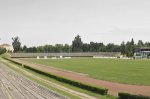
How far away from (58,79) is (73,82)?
22.1 feet

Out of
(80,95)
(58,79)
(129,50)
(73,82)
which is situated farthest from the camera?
(129,50)

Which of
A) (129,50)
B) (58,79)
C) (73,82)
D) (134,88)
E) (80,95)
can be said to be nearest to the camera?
(80,95)

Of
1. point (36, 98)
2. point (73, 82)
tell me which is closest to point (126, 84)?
point (73, 82)

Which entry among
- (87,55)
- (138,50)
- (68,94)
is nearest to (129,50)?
(138,50)

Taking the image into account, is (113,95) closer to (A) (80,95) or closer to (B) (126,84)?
(A) (80,95)

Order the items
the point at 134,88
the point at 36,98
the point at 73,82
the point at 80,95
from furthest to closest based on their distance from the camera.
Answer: the point at 73,82 → the point at 134,88 → the point at 80,95 → the point at 36,98

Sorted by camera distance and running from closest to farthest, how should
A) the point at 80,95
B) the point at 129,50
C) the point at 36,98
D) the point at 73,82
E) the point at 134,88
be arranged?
the point at 36,98, the point at 80,95, the point at 134,88, the point at 73,82, the point at 129,50

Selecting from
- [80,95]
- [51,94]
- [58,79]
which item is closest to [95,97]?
[80,95]

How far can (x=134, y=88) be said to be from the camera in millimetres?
36562

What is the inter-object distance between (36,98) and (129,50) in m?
139

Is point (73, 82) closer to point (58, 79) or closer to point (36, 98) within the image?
point (58, 79)

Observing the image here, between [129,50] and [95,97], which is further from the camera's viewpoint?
[129,50]

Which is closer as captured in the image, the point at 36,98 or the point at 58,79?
the point at 36,98

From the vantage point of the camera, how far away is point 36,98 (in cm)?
2989
